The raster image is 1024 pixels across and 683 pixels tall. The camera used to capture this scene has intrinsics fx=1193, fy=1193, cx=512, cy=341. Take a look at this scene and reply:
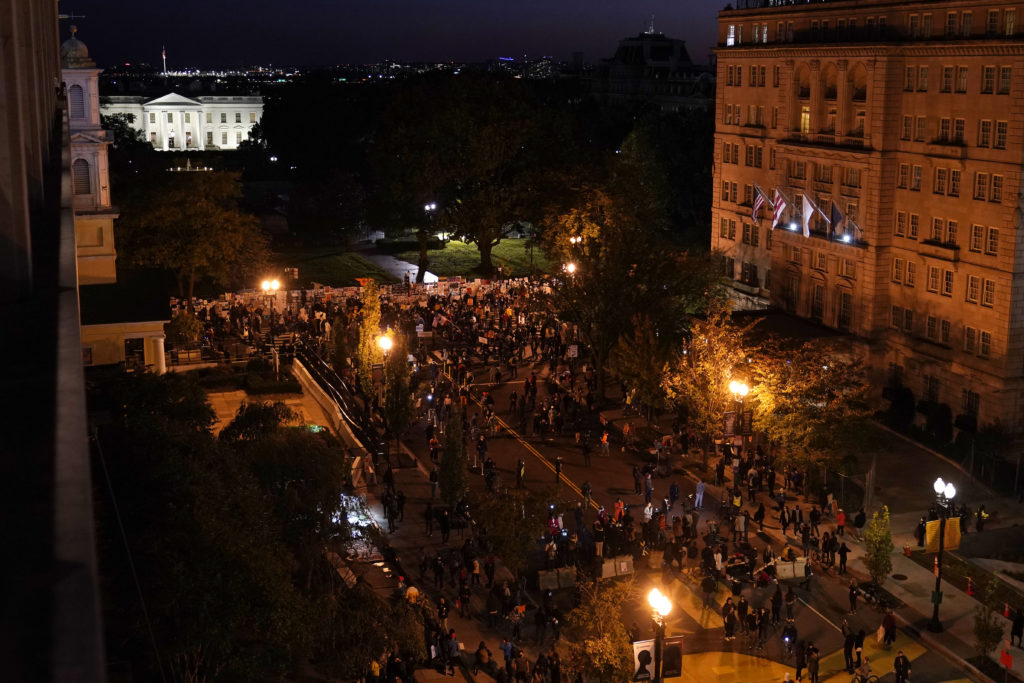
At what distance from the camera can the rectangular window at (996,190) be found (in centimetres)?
4556

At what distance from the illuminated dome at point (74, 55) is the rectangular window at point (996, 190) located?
38902 mm

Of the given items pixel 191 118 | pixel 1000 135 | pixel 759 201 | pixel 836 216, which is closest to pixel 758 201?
pixel 759 201

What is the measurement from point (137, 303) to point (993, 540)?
117 ft

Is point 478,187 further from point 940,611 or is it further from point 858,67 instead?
point 940,611

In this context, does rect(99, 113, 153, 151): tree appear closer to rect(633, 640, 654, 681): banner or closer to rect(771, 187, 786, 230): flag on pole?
rect(771, 187, 786, 230): flag on pole

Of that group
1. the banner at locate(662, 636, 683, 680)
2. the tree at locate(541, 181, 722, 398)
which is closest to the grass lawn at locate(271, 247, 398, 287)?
the tree at locate(541, 181, 722, 398)

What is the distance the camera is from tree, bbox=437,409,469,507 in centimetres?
3438

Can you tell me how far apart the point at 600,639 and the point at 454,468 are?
36.9 ft

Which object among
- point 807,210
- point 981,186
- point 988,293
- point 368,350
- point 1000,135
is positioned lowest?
point 368,350

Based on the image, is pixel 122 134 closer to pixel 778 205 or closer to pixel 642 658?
pixel 778 205

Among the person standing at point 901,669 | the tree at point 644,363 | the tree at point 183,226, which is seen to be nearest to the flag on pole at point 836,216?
the tree at point 644,363

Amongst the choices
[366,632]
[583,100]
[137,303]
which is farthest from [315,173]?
[366,632]

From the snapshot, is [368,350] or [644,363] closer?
[644,363]

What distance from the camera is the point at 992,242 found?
4597cm
